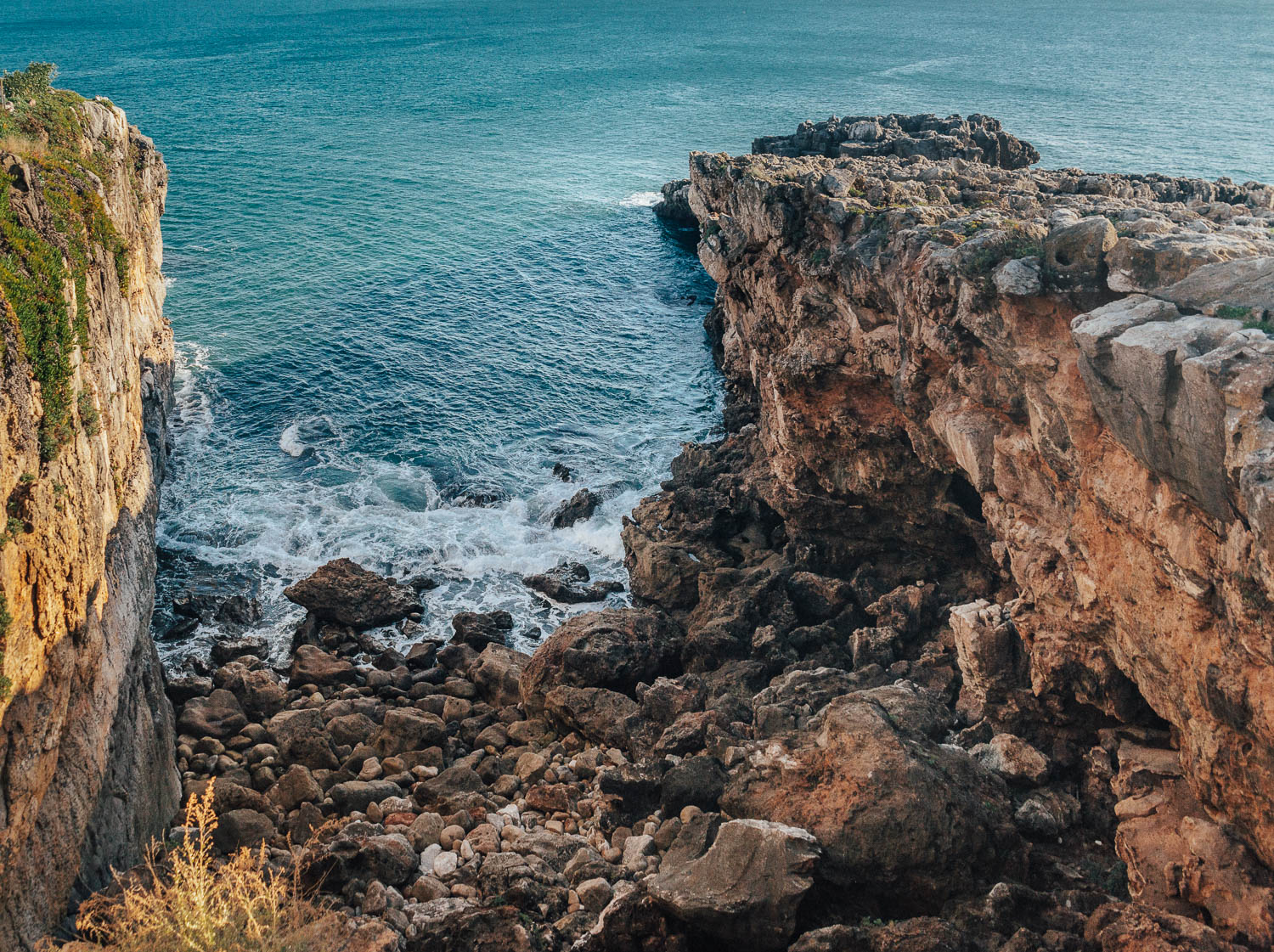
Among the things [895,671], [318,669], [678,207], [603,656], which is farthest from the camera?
[678,207]

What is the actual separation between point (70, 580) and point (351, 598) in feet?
54.3

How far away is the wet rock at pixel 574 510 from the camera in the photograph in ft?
132

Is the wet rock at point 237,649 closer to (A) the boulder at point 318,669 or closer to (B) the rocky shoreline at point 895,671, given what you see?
(B) the rocky shoreline at point 895,671

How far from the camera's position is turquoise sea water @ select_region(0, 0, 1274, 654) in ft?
137

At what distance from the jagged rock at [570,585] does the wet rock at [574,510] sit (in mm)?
3299

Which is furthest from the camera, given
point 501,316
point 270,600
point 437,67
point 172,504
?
point 437,67

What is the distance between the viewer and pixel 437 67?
132m

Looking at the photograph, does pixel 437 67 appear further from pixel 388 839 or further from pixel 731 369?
pixel 388 839

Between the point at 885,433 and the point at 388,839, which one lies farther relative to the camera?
the point at 885,433

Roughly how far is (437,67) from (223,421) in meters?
101

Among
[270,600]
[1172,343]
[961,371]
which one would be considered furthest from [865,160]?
[270,600]

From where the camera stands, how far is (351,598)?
110 feet

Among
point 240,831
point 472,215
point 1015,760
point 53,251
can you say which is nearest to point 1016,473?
point 1015,760

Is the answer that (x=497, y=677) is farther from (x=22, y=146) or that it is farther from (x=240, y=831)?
(x=22, y=146)
